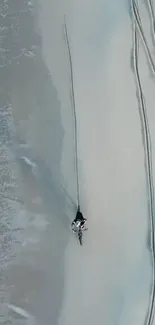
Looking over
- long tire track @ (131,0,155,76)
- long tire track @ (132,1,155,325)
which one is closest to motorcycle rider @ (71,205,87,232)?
long tire track @ (132,1,155,325)

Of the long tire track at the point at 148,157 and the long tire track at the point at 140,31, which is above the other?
the long tire track at the point at 140,31

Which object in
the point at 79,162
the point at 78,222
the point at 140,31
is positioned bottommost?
the point at 78,222

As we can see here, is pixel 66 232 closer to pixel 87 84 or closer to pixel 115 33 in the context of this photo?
pixel 87 84

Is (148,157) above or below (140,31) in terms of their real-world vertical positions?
below

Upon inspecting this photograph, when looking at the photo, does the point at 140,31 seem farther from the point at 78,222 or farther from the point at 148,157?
the point at 78,222

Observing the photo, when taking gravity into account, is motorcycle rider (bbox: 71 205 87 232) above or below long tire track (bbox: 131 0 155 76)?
below

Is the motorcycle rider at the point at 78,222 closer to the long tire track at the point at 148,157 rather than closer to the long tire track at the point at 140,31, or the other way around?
the long tire track at the point at 148,157

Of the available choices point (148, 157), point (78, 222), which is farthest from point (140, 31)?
point (78, 222)

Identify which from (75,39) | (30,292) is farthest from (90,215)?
(75,39)

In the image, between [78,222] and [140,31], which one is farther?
[140,31]

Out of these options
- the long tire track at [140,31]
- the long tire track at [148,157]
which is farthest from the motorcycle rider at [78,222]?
the long tire track at [140,31]

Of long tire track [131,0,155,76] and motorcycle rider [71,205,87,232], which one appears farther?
long tire track [131,0,155,76]

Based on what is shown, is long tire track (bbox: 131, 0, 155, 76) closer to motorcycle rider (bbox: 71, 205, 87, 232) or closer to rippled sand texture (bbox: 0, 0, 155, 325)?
rippled sand texture (bbox: 0, 0, 155, 325)
